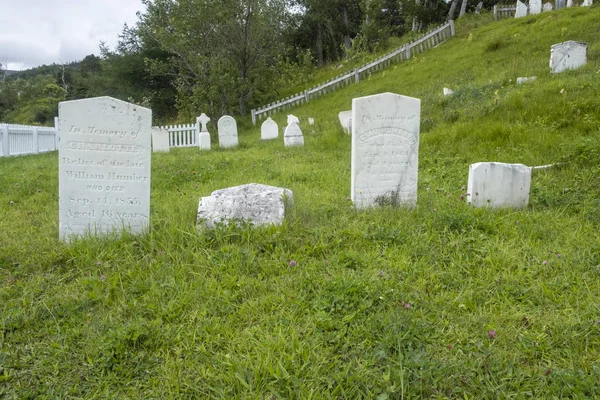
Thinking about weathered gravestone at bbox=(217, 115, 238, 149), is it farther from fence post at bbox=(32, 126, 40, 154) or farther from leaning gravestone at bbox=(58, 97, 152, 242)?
leaning gravestone at bbox=(58, 97, 152, 242)

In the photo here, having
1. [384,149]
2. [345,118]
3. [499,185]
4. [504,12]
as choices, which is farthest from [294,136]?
[504,12]

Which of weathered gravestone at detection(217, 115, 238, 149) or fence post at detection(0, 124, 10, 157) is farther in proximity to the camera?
weathered gravestone at detection(217, 115, 238, 149)

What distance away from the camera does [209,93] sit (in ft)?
51.3

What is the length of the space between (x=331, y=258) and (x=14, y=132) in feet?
39.9

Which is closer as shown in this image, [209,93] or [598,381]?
[598,381]

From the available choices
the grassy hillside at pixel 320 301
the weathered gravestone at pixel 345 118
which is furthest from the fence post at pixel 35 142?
the weathered gravestone at pixel 345 118

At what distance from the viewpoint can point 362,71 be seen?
18.8 metres

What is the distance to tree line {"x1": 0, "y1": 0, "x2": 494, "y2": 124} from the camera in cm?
1595

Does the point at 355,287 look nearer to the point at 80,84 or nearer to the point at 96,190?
the point at 96,190

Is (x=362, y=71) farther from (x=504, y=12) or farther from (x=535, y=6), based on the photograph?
(x=504, y=12)

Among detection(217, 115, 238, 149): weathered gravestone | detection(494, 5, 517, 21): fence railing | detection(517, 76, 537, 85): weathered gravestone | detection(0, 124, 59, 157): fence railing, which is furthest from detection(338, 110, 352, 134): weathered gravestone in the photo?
detection(494, 5, 517, 21): fence railing

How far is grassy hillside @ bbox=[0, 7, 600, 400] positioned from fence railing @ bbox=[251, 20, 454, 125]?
1345 cm

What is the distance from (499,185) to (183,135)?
1255 centimetres

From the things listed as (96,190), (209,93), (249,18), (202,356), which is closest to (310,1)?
(249,18)
